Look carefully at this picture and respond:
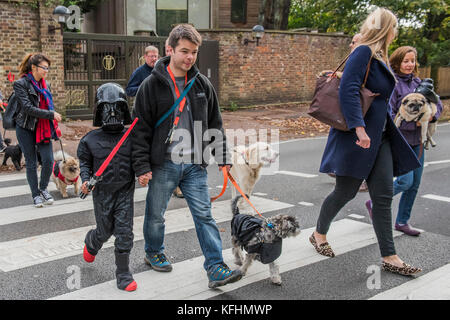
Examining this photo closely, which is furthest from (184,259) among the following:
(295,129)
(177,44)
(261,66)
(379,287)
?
(261,66)

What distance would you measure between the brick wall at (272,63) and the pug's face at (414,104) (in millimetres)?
14420

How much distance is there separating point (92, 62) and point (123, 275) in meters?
13.3

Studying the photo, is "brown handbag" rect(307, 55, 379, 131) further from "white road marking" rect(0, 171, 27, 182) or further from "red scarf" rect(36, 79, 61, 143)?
"white road marking" rect(0, 171, 27, 182)

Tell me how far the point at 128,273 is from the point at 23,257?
4.69ft

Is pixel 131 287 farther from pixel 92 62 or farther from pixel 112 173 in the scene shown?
pixel 92 62

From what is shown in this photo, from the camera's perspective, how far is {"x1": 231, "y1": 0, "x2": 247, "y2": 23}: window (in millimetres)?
25984

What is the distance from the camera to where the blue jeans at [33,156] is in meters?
6.44

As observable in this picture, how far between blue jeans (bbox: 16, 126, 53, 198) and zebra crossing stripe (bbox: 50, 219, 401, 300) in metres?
3.13

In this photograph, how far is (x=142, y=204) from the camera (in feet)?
22.4

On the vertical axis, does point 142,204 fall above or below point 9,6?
below

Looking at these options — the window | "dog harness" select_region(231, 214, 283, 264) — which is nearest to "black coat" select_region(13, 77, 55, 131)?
"dog harness" select_region(231, 214, 283, 264)

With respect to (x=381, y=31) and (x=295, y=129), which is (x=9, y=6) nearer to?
(x=295, y=129)

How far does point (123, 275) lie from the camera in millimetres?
3936

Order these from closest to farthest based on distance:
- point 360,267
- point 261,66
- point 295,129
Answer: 1. point 360,267
2. point 295,129
3. point 261,66
